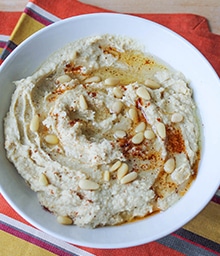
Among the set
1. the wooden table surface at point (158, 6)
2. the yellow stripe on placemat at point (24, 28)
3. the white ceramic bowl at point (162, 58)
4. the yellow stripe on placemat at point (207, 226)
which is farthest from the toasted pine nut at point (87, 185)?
the wooden table surface at point (158, 6)

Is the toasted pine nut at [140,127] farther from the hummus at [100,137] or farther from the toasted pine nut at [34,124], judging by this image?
the toasted pine nut at [34,124]

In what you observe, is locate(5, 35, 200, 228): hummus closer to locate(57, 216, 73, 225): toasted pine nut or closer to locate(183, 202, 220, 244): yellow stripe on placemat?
locate(57, 216, 73, 225): toasted pine nut

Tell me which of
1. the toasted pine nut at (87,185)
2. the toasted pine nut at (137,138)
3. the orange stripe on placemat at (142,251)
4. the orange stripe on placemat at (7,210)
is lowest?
the orange stripe on placemat at (7,210)

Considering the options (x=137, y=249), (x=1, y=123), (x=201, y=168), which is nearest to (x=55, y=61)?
(x=1, y=123)

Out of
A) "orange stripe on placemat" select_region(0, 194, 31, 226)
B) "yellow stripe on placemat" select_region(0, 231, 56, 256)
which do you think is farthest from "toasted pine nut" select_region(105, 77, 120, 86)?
"yellow stripe on placemat" select_region(0, 231, 56, 256)

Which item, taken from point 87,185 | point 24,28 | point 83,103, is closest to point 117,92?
point 83,103

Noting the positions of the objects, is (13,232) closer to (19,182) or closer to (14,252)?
(14,252)

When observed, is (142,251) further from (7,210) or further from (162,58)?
(162,58)
